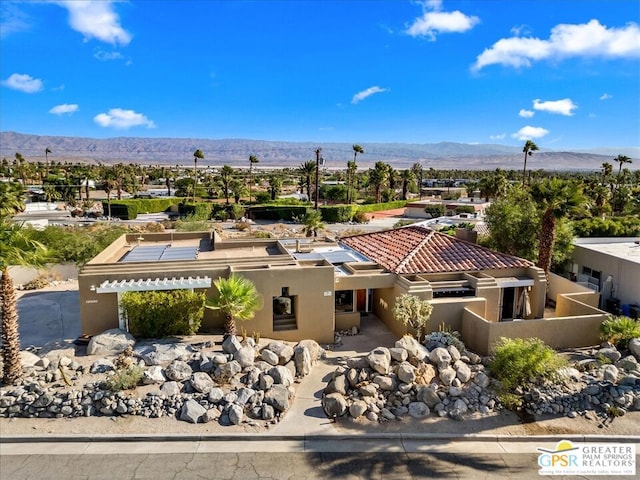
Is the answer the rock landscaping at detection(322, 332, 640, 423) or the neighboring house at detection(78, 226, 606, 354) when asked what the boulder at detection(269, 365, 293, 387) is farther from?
the neighboring house at detection(78, 226, 606, 354)

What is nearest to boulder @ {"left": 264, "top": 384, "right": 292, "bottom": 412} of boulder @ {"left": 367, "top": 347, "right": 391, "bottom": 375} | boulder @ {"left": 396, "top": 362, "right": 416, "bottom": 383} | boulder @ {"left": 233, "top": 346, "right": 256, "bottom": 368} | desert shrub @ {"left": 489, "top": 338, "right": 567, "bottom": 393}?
boulder @ {"left": 233, "top": 346, "right": 256, "bottom": 368}

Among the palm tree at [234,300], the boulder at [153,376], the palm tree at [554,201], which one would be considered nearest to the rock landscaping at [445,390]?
the palm tree at [234,300]

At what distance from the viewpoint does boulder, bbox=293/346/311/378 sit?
15773mm

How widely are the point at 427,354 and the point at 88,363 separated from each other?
36.2ft

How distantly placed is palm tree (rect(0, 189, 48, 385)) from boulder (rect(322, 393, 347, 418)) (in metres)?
9.11

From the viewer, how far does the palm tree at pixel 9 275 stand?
1334 cm

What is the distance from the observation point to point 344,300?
2277 centimetres

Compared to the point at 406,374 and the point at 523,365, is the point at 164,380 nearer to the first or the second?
the point at 406,374

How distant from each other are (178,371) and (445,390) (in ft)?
→ 26.7

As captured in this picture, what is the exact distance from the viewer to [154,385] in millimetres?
14203

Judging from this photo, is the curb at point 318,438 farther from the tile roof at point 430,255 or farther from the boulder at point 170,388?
the tile roof at point 430,255

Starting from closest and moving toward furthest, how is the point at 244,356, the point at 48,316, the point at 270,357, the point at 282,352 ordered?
the point at 244,356
the point at 270,357
the point at 282,352
the point at 48,316

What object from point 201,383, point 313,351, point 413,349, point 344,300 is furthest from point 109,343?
point 344,300

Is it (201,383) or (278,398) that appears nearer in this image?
(278,398)
